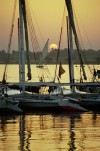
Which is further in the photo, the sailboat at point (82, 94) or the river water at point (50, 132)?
the sailboat at point (82, 94)

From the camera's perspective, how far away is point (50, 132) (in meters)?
47.0

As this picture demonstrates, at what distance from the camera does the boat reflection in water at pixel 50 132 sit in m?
38.6

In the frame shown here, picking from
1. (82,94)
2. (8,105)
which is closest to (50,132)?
(8,105)

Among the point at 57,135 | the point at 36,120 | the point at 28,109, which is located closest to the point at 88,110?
the point at 28,109

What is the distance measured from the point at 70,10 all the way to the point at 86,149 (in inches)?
1765

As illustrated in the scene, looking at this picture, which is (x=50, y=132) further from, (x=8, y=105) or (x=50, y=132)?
(x=8, y=105)

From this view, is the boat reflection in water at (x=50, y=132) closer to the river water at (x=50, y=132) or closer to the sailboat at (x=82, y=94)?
the river water at (x=50, y=132)

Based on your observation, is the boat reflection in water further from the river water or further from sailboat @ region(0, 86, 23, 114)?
sailboat @ region(0, 86, 23, 114)

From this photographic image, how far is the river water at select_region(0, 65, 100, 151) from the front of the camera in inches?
1506

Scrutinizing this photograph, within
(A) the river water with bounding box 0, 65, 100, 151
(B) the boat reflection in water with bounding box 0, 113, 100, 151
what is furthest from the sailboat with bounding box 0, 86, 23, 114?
(B) the boat reflection in water with bounding box 0, 113, 100, 151

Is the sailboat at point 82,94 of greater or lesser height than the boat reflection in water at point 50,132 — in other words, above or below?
above

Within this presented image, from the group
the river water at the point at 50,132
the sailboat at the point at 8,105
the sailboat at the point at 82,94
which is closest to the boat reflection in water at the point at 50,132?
the river water at the point at 50,132

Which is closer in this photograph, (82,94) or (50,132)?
(50,132)

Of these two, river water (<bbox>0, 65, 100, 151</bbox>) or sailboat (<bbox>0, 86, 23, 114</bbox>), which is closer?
river water (<bbox>0, 65, 100, 151</bbox>)
